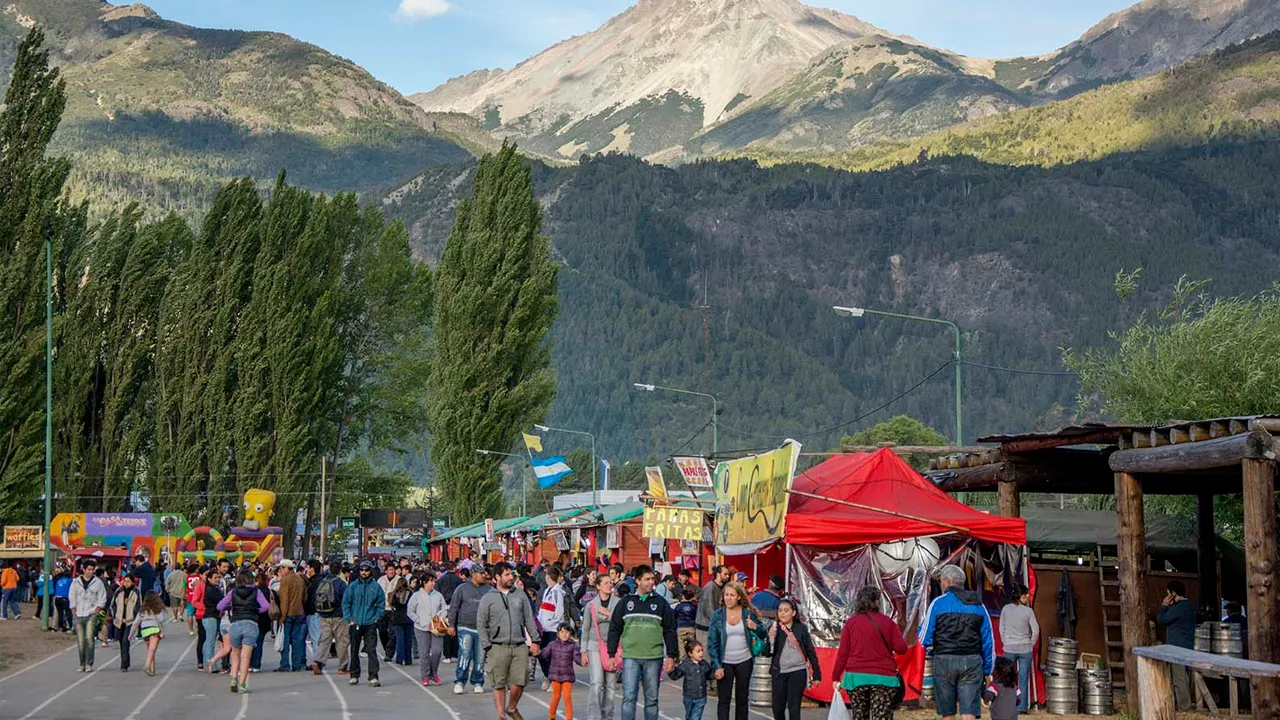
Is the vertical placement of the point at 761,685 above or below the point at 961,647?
below

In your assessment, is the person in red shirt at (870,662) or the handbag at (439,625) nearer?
the person in red shirt at (870,662)

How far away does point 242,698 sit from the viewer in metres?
20.3

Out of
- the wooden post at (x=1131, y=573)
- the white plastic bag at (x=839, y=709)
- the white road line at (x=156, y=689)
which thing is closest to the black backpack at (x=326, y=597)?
the white road line at (x=156, y=689)

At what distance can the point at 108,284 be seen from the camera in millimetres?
58625

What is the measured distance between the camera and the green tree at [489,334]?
6309 cm

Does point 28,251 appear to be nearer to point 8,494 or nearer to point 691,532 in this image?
point 8,494

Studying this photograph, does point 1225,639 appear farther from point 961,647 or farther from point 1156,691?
point 961,647

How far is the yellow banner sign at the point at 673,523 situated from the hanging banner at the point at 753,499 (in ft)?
9.04

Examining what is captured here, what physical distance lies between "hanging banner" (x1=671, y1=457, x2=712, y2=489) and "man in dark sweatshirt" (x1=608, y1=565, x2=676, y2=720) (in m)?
16.6

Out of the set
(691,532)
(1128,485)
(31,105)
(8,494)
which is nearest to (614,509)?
(691,532)

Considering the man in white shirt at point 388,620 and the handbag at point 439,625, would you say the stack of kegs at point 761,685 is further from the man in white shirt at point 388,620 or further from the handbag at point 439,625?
the man in white shirt at point 388,620

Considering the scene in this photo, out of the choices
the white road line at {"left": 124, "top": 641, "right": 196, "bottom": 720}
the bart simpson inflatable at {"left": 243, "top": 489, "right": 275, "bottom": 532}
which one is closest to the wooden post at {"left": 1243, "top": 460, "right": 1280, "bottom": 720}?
the white road line at {"left": 124, "top": 641, "right": 196, "bottom": 720}

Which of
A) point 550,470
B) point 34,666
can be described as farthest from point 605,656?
point 550,470

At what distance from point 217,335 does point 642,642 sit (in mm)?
47850
